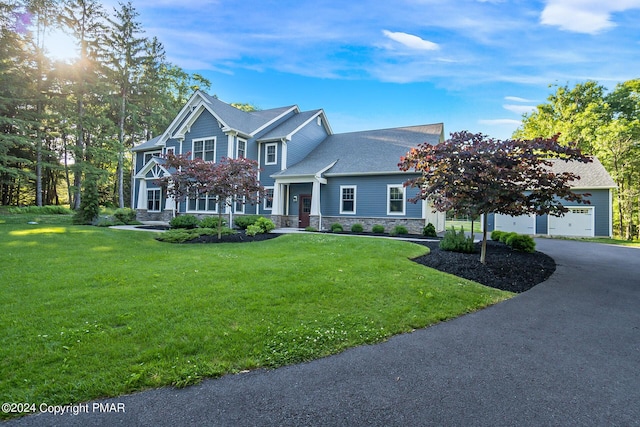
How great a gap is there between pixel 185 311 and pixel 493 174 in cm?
717

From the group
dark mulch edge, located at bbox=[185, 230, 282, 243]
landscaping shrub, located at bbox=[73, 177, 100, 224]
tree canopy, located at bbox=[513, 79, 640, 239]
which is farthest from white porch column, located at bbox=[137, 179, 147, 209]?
tree canopy, located at bbox=[513, 79, 640, 239]

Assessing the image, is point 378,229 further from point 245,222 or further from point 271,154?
Answer: point 271,154

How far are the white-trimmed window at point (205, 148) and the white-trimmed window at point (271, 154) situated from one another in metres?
3.32

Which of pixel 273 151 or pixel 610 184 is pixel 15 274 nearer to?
pixel 273 151

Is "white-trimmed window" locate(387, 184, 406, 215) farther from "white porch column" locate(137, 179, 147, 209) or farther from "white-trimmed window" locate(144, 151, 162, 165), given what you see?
"white-trimmed window" locate(144, 151, 162, 165)

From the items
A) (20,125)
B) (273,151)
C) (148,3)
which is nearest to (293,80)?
(273,151)

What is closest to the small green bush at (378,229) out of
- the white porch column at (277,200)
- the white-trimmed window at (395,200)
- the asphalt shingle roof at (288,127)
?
the white-trimmed window at (395,200)

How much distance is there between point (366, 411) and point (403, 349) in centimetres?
133

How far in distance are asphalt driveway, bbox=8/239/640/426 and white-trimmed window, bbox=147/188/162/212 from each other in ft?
76.3

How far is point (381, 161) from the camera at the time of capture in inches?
719

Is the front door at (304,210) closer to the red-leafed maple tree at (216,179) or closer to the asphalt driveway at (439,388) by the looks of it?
the red-leafed maple tree at (216,179)

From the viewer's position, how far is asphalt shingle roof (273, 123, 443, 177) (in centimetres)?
1819

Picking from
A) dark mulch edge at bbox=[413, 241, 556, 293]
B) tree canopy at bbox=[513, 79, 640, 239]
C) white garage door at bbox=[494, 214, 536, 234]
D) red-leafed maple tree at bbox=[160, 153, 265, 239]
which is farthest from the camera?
tree canopy at bbox=[513, 79, 640, 239]

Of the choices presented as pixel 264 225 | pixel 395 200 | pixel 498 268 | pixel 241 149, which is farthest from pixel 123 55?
pixel 498 268
